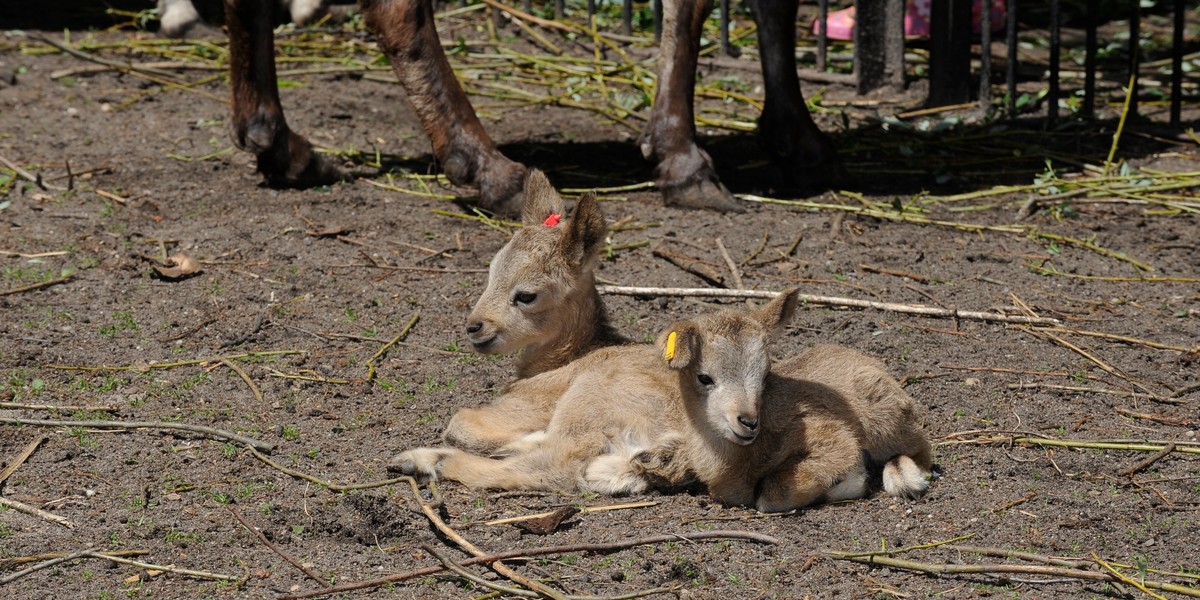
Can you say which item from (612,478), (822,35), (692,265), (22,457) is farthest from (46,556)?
(822,35)

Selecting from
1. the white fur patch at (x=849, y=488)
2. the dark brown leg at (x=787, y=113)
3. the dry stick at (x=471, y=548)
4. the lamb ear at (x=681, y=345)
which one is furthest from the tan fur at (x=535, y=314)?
the dark brown leg at (x=787, y=113)

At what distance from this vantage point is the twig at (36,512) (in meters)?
3.97

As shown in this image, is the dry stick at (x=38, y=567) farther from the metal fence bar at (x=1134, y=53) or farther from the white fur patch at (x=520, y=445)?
the metal fence bar at (x=1134, y=53)

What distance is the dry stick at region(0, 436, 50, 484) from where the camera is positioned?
427 cm

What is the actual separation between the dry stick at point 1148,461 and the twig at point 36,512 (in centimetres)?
322

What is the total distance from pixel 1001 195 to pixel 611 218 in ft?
6.99

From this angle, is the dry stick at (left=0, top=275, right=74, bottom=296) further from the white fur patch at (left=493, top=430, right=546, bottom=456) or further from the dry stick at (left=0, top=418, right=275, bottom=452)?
the white fur patch at (left=493, top=430, right=546, bottom=456)

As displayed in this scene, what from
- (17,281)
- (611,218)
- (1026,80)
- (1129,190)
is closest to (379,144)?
(611,218)

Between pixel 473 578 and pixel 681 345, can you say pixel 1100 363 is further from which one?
pixel 473 578

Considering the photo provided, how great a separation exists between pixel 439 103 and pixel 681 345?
307 cm

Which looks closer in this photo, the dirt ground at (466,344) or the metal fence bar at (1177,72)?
the dirt ground at (466,344)

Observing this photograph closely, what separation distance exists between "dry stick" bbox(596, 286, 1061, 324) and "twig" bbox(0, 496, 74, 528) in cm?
250

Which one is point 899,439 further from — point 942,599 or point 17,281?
point 17,281

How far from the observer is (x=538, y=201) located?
16.9 ft
